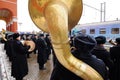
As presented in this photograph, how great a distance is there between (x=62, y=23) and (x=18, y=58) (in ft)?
17.8

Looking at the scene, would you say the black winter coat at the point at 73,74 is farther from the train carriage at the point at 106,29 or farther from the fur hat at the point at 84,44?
the train carriage at the point at 106,29

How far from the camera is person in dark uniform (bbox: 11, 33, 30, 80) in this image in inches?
290

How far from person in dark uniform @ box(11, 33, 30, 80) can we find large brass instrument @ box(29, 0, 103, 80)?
4.26 metres

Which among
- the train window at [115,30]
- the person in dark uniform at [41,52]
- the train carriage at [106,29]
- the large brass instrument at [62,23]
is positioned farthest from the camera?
the train carriage at [106,29]

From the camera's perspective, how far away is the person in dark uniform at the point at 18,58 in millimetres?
7360

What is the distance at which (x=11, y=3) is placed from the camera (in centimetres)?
3603

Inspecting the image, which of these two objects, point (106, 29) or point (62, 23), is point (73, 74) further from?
point (106, 29)

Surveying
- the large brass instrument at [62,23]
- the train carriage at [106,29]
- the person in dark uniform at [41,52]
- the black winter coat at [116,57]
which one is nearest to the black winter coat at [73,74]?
the large brass instrument at [62,23]

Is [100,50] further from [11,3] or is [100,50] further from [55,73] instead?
[11,3]

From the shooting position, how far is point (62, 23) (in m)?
2.49

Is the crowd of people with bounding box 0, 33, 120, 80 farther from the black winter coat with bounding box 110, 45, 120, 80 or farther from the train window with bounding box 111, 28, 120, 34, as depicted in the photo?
the train window with bounding box 111, 28, 120, 34

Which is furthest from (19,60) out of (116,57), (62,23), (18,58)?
Result: (62,23)

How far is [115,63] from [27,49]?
2.79 meters

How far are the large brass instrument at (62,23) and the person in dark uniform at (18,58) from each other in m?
4.26
